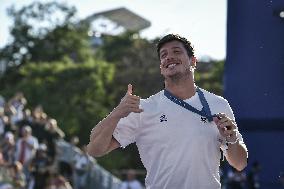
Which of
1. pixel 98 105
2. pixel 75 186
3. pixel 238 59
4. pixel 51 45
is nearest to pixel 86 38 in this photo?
pixel 51 45

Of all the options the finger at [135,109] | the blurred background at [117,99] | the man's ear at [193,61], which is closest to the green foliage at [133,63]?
the blurred background at [117,99]

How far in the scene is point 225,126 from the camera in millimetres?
3463

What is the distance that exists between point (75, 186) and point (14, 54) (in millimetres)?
38617

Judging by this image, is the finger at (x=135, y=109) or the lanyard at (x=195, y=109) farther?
the lanyard at (x=195, y=109)

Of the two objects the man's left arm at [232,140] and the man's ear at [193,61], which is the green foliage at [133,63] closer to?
the man's ear at [193,61]

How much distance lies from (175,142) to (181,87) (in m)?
0.34

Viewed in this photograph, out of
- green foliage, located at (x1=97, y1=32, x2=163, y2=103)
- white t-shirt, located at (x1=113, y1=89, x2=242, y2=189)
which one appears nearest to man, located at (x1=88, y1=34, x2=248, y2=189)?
white t-shirt, located at (x1=113, y1=89, x2=242, y2=189)

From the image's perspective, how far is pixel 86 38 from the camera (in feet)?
182

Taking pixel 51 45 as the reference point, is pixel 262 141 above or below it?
above

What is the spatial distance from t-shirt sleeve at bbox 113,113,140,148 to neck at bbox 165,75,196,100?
23 cm

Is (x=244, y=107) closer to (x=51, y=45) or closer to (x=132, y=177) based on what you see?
(x=132, y=177)

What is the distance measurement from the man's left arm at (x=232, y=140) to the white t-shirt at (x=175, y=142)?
7 centimetres

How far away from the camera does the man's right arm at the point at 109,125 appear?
3.49 meters

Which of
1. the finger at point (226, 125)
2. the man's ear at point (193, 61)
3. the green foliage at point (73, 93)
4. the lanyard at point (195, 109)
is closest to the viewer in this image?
the finger at point (226, 125)
